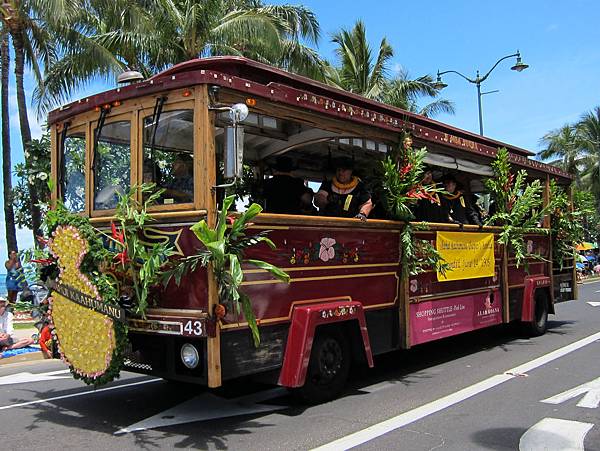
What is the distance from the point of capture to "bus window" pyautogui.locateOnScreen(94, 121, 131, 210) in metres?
5.44

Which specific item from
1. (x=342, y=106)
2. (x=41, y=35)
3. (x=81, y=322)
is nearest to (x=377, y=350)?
(x=342, y=106)

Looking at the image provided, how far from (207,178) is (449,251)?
162 inches

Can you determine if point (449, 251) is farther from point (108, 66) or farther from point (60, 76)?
point (60, 76)

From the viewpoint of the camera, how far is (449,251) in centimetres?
782

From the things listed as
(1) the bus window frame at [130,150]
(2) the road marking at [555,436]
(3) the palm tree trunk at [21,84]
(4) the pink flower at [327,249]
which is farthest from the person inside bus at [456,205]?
(3) the palm tree trunk at [21,84]

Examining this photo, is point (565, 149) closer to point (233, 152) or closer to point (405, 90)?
point (405, 90)

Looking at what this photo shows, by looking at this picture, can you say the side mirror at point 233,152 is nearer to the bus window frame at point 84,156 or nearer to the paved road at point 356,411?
the bus window frame at point 84,156

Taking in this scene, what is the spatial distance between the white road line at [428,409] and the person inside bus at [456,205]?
2164mm

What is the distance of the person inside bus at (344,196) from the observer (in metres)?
6.69

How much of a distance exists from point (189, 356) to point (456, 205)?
5373mm

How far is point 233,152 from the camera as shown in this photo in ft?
15.7

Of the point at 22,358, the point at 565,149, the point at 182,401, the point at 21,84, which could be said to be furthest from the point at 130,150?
the point at 565,149

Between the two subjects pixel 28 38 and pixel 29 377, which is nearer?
pixel 29 377

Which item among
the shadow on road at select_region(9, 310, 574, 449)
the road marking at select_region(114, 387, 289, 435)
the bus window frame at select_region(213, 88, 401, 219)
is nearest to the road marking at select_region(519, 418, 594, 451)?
the shadow on road at select_region(9, 310, 574, 449)
